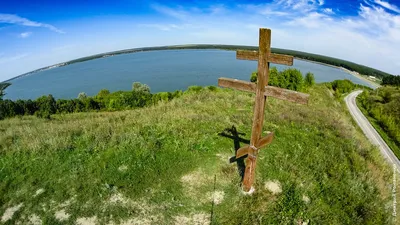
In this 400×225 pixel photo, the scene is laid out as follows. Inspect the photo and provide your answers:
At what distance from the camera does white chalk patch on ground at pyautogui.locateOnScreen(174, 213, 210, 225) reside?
15.9ft

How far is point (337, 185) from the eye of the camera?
20.7ft

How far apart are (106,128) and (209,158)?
16.8ft

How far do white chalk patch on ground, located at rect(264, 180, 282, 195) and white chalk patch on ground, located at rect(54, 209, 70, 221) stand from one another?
5.15 metres

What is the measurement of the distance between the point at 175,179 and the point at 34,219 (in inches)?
136

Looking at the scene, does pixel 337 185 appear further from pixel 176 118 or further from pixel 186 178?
pixel 176 118

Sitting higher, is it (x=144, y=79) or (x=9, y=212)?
(x=144, y=79)

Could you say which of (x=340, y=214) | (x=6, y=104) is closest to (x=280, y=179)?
(x=340, y=214)

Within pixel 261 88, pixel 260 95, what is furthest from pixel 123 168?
pixel 261 88

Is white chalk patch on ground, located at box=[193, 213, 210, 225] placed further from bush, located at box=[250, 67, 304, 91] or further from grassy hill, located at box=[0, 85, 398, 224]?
bush, located at box=[250, 67, 304, 91]

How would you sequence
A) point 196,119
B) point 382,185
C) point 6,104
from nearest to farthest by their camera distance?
point 382,185 → point 196,119 → point 6,104

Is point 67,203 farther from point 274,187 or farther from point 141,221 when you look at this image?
point 274,187

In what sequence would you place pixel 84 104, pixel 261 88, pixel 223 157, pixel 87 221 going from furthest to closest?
pixel 84 104, pixel 223 157, pixel 87 221, pixel 261 88

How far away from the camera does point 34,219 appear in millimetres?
4855

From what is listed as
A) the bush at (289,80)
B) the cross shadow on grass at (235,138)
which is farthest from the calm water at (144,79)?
the cross shadow on grass at (235,138)
